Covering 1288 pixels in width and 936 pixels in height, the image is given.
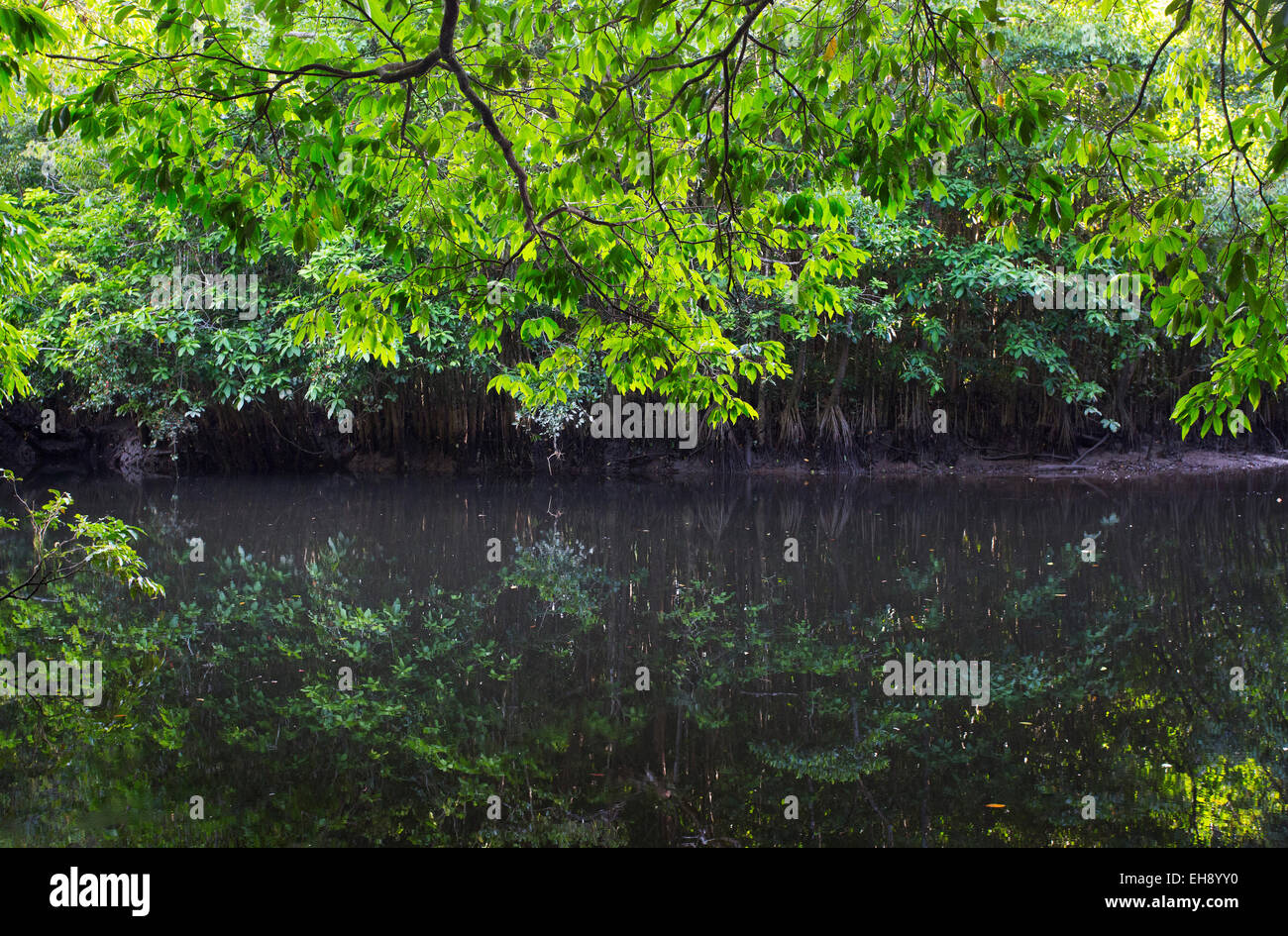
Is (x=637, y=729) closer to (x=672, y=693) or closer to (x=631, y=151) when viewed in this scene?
(x=672, y=693)

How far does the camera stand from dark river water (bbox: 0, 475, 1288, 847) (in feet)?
Answer: 11.2

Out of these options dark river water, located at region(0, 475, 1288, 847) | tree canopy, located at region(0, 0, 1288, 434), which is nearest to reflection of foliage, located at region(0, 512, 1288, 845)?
dark river water, located at region(0, 475, 1288, 847)

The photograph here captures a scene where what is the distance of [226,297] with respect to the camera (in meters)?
13.5

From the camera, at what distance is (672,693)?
4680mm

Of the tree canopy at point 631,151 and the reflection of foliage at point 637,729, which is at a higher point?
the tree canopy at point 631,151

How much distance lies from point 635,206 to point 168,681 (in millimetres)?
3181

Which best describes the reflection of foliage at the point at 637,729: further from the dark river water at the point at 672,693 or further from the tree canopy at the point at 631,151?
the tree canopy at the point at 631,151

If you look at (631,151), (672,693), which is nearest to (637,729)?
(672,693)

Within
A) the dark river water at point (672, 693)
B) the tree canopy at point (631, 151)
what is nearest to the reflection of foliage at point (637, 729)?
the dark river water at point (672, 693)

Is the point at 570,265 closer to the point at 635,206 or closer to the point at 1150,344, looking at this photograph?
the point at 635,206

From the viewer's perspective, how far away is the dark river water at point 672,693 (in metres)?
3.40

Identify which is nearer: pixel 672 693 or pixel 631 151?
pixel 631 151

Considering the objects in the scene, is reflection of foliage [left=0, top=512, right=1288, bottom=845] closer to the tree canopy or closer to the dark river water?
the dark river water
